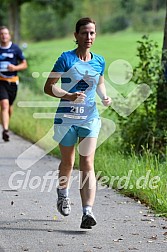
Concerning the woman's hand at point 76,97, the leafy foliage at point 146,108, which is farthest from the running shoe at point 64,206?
the leafy foliage at point 146,108

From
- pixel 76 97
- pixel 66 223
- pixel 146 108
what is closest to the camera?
pixel 76 97

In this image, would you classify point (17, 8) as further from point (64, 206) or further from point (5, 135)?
point (64, 206)

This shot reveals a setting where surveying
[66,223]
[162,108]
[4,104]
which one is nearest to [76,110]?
[66,223]

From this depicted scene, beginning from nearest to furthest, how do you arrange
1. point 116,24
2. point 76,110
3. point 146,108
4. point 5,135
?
point 76,110 → point 146,108 → point 5,135 → point 116,24

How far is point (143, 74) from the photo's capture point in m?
10.8

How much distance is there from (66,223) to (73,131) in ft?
2.89

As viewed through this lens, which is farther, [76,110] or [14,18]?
[14,18]

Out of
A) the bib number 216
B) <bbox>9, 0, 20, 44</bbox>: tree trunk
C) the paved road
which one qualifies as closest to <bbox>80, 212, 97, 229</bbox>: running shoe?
the paved road

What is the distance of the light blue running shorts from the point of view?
6973mm

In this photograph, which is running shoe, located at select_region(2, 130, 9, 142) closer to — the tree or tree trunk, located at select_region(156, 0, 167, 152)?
tree trunk, located at select_region(156, 0, 167, 152)

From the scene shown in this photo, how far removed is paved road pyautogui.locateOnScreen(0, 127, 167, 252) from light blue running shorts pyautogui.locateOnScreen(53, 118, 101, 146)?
0.79 meters

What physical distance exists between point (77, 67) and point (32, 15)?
60.5 meters

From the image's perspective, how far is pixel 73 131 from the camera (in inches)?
276

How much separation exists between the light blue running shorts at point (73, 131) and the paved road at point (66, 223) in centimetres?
79
